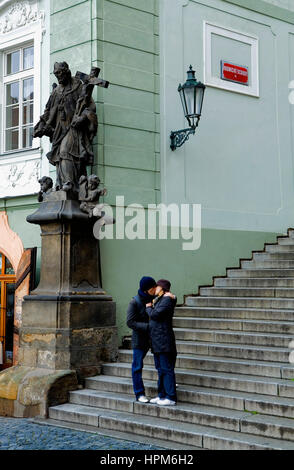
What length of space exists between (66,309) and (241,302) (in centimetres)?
273

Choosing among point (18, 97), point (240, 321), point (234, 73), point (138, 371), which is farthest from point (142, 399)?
point (234, 73)

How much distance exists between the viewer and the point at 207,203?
10953 millimetres

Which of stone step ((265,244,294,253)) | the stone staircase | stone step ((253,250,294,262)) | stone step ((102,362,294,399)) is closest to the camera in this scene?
the stone staircase

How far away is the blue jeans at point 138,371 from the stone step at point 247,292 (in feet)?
9.48

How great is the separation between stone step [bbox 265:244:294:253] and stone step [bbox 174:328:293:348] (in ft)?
8.86

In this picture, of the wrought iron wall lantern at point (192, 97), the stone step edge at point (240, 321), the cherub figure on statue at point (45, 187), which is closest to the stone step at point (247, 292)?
the stone step edge at point (240, 321)

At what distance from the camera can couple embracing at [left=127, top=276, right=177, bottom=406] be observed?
7121mm

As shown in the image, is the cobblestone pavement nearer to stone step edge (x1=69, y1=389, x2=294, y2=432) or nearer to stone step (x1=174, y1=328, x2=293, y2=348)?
stone step edge (x1=69, y1=389, x2=294, y2=432)

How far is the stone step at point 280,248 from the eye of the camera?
1105 cm

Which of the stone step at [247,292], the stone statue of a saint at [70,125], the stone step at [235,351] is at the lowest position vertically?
the stone step at [235,351]

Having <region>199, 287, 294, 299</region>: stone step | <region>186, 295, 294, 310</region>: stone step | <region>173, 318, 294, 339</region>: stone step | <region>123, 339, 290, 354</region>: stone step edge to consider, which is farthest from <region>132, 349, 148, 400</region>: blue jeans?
<region>199, 287, 294, 299</region>: stone step

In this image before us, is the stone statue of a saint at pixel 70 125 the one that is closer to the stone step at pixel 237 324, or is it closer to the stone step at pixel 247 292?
the stone step at pixel 237 324

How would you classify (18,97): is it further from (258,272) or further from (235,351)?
(235,351)
